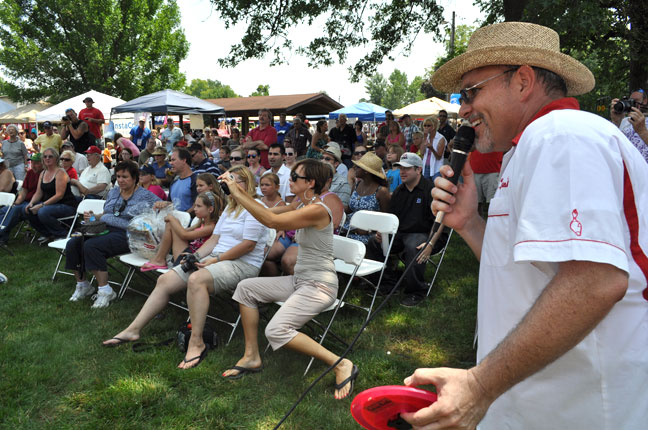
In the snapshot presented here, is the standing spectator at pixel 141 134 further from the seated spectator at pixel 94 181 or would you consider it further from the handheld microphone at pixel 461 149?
the handheld microphone at pixel 461 149

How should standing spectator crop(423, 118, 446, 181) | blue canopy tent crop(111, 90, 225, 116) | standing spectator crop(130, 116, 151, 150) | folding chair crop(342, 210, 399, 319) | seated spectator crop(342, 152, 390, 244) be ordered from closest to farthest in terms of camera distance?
folding chair crop(342, 210, 399, 319), seated spectator crop(342, 152, 390, 244), standing spectator crop(423, 118, 446, 181), blue canopy tent crop(111, 90, 225, 116), standing spectator crop(130, 116, 151, 150)

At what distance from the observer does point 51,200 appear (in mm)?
7152

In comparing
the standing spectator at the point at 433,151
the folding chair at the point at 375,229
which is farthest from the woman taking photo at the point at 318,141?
the folding chair at the point at 375,229

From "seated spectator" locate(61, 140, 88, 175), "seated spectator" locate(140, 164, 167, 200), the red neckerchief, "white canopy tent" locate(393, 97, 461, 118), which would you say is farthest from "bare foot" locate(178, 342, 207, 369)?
"white canopy tent" locate(393, 97, 461, 118)

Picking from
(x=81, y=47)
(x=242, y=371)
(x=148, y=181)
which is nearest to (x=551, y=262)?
(x=242, y=371)

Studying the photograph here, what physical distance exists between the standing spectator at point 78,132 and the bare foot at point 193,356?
8689 mm

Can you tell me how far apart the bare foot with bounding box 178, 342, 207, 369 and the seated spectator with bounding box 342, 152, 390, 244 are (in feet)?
7.84

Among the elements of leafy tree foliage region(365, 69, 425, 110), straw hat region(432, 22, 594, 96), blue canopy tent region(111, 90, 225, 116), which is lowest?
straw hat region(432, 22, 594, 96)

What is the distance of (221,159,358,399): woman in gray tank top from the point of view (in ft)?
11.1

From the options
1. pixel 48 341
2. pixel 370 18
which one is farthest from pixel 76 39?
pixel 48 341

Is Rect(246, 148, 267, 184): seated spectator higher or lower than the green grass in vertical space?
higher

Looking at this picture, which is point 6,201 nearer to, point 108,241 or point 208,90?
point 108,241

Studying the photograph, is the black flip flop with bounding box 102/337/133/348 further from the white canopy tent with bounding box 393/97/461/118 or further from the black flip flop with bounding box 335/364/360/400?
the white canopy tent with bounding box 393/97/461/118

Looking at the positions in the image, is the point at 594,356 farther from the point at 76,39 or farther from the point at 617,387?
the point at 76,39
